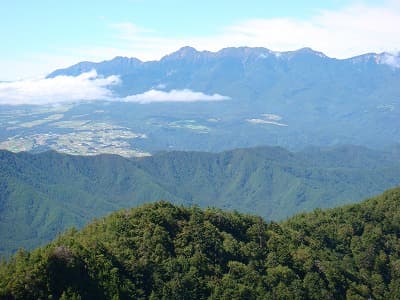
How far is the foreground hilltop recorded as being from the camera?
50.7m

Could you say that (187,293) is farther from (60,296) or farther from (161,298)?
(60,296)

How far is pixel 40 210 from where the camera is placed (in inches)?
7264

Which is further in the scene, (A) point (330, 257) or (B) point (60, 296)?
(A) point (330, 257)

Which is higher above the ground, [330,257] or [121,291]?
[121,291]

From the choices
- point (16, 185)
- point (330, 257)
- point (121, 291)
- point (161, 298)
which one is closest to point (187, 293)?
point (161, 298)

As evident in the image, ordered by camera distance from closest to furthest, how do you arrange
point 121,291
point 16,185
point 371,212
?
point 121,291
point 371,212
point 16,185

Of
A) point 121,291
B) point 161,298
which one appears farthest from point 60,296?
point 161,298

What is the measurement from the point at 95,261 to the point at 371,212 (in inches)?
2043

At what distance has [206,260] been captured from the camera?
63.4 metres

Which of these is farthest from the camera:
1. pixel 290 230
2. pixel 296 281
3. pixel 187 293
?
pixel 290 230

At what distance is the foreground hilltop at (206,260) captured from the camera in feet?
166

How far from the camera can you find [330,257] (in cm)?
7669

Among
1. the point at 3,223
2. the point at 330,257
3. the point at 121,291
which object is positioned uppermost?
the point at 121,291

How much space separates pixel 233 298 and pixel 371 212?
40624mm
